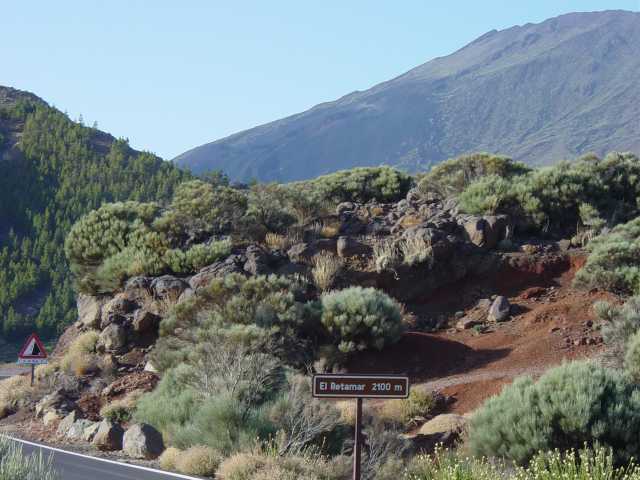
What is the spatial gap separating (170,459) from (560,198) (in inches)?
572

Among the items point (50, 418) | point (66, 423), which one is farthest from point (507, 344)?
point (50, 418)

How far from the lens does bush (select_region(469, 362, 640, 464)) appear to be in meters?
10.7

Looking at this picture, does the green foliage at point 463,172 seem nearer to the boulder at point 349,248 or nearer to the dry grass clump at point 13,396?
the boulder at point 349,248

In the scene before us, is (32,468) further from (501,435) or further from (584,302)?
(584,302)

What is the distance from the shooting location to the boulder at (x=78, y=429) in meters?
16.0

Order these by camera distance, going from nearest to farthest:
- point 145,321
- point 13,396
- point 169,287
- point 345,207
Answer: point 13,396 < point 145,321 < point 169,287 < point 345,207

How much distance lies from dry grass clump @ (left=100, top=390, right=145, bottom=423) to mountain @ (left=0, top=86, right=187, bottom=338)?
35.0 m

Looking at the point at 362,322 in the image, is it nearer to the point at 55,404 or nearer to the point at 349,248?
the point at 349,248

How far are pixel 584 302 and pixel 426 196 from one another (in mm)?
9115

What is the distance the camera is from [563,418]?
10.8 metres

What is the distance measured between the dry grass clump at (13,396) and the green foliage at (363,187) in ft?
35.1

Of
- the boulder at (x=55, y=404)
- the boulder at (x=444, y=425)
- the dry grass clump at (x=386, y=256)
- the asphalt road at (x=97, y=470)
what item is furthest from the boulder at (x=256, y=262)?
the asphalt road at (x=97, y=470)

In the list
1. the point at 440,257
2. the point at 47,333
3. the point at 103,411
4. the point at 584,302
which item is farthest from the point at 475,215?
the point at 47,333

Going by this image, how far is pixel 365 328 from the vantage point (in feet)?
59.4
